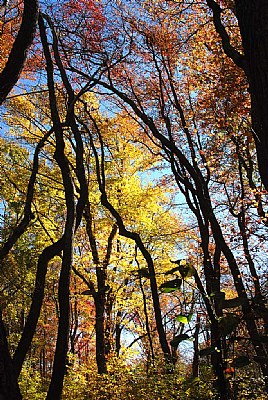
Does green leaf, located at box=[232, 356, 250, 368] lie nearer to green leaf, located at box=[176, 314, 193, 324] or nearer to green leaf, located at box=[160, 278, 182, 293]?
green leaf, located at box=[176, 314, 193, 324]

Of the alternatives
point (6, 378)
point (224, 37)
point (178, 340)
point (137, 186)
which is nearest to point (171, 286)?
point (178, 340)

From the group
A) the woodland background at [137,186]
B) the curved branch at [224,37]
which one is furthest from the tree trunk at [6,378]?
the curved branch at [224,37]

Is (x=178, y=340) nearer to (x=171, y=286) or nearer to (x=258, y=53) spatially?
(x=171, y=286)

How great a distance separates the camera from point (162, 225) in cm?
1223

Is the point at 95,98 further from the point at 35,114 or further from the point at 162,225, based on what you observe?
the point at 162,225

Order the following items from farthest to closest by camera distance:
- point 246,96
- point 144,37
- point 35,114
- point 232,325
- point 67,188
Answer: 1. point 35,114
2. point 144,37
3. point 246,96
4. point 67,188
5. point 232,325

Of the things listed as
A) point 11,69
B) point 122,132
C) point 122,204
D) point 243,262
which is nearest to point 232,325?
point 11,69

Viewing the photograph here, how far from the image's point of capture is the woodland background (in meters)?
3.22

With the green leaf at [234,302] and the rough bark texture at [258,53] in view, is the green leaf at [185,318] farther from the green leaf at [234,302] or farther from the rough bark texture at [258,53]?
the rough bark texture at [258,53]

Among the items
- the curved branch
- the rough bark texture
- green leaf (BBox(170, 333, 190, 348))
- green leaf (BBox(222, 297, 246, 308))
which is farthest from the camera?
the curved branch

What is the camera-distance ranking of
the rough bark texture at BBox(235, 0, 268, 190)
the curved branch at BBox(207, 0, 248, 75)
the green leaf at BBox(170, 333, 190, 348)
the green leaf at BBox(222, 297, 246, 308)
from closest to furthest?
the rough bark texture at BBox(235, 0, 268, 190) → the green leaf at BBox(222, 297, 246, 308) → the green leaf at BBox(170, 333, 190, 348) → the curved branch at BBox(207, 0, 248, 75)

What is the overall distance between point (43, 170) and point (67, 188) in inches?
255

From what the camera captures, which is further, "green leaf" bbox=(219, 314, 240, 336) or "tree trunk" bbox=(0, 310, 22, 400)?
"tree trunk" bbox=(0, 310, 22, 400)

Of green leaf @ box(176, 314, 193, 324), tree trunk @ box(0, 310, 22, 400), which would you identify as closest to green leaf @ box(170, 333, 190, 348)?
green leaf @ box(176, 314, 193, 324)
